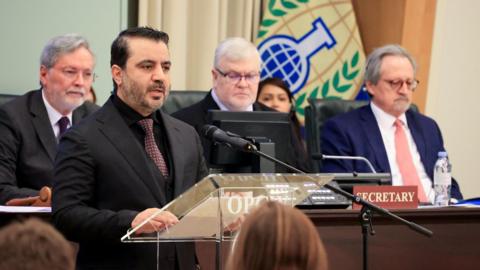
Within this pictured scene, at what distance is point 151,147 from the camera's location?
12.6 ft

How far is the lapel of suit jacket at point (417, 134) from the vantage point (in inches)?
236

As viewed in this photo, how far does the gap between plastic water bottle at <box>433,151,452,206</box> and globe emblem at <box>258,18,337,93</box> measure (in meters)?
1.77

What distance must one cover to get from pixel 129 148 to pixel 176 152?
20cm

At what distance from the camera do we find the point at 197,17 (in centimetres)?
729

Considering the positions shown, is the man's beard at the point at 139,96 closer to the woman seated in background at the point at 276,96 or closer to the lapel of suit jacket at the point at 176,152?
the lapel of suit jacket at the point at 176,152

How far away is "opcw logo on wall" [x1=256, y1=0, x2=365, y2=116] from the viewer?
7.35 m

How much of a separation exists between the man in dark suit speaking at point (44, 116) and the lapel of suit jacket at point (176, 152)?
97 centimetres

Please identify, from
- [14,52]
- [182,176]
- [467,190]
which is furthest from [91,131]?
[467,190]

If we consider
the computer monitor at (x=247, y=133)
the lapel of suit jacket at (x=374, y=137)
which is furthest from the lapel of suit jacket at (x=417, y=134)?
the computer monitor at (x=247, y=133)

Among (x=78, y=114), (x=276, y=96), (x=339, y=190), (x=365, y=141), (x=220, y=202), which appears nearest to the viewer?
(x=220, y=202)

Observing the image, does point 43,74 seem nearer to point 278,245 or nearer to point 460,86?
point 278,245

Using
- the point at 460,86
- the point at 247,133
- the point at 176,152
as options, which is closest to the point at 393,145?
the point at 247,133

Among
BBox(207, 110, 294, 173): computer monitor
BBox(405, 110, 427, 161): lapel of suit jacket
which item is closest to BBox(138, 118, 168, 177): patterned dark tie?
BBox(207, 110, 294, 173): computer monitor

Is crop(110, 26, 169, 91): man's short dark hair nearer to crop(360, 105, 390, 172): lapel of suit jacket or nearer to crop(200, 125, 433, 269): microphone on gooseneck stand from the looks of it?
crop(200, 125, 433, 269): microphone on gooseneck stand
